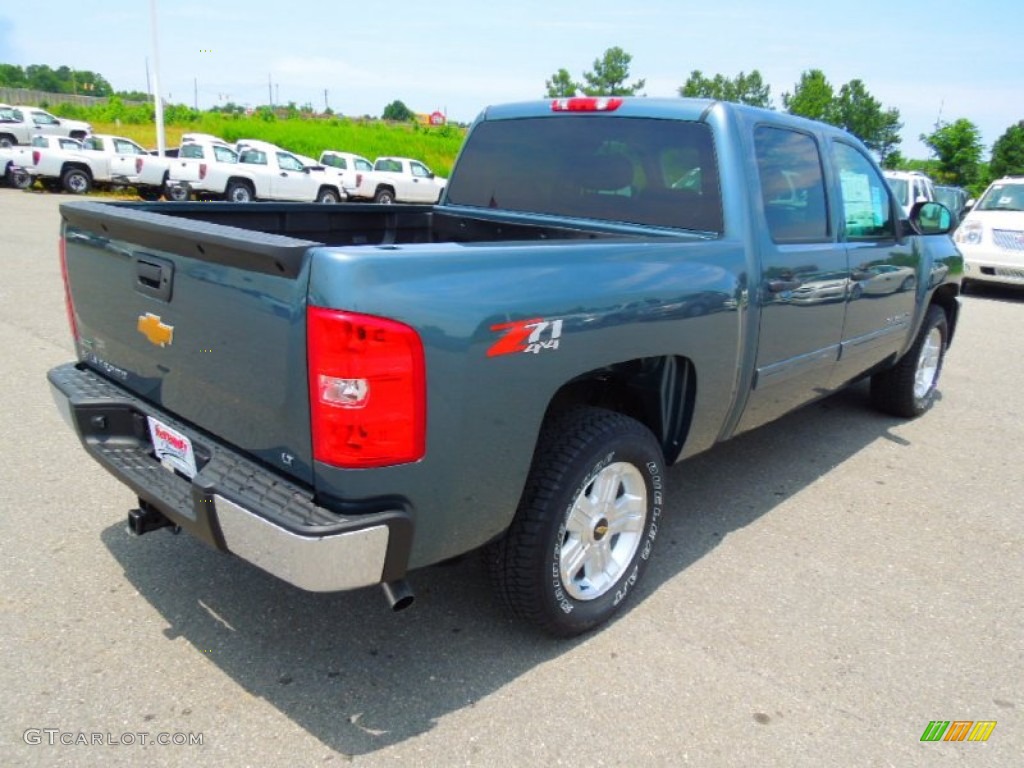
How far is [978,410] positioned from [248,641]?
5734 millimetres

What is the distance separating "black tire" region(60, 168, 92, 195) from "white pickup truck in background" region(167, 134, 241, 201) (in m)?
2.50

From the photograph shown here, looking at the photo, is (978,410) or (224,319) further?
(978,410)

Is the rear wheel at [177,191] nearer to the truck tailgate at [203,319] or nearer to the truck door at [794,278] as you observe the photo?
the truck tailgate at [203,319]

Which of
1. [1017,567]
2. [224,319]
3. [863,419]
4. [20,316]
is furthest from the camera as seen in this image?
[20,316]

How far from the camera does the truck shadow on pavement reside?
8.00 feet

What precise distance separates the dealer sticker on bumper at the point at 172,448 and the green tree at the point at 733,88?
251 feet

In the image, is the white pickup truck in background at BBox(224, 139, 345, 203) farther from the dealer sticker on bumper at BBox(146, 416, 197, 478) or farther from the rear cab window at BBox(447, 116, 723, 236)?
the dealer sticker on bumper at BBox(146, 416, 197, 478)

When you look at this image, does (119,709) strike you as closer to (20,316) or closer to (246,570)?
(246,570)

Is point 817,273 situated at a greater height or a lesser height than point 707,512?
greater

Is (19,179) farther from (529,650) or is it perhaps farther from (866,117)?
(866,117)

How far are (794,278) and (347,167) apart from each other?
2342cm

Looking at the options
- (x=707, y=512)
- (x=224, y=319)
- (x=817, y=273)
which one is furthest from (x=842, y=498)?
(x=224, y=319)

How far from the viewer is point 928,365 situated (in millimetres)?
5816

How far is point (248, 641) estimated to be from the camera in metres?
2.72
